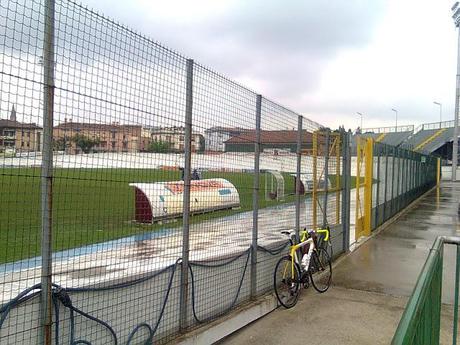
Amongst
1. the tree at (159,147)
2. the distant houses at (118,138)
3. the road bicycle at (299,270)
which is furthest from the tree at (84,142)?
the road bicycle at (299,270)

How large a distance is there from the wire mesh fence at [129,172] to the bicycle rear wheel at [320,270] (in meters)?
0.61

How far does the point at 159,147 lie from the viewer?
4.18 meters

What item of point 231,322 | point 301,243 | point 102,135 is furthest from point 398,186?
point 102,135

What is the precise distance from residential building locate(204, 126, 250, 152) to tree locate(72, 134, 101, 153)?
5.49 ft

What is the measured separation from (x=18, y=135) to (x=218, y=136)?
260cm

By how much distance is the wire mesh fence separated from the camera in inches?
116

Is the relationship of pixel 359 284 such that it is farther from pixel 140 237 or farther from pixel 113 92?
pixel 113 92

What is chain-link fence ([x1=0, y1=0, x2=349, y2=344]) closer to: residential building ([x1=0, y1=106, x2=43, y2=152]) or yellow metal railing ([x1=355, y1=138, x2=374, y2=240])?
residential building ([x1=0, y1=106, x2=43, y2=152])

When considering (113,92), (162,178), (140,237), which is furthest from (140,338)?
(113,92)

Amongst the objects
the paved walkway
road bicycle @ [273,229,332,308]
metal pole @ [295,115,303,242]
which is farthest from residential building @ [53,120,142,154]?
metal pole @ [295,115,303,242]

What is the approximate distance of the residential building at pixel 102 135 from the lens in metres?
3.13

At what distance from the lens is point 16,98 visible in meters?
2.73

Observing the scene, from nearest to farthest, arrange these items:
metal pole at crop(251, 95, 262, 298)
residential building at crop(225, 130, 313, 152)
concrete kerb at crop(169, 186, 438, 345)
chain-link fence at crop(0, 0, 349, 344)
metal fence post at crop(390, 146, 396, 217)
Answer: chain-link fence at crop(0, 0, 349, 344) → concrete kerb at crop(169, 186, 438, 345) → residential building at crop(225, 130, 313, 152) → metal pole at crop(251, 95, 262, 298) → metal fence post at crop(390, 146, 396, 217)

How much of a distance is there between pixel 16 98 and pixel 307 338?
12.8 ft
